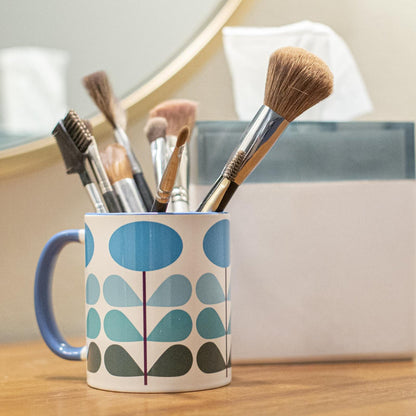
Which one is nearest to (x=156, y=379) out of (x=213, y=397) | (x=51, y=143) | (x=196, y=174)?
(x=213, y=397)

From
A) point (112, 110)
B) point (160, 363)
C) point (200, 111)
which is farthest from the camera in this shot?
point (200, 111)

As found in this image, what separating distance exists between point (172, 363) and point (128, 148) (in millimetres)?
169

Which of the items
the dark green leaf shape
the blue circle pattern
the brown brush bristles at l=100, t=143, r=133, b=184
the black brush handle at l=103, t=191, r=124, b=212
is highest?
the brown brush bristles at l=100, t=143, r=133, b=184

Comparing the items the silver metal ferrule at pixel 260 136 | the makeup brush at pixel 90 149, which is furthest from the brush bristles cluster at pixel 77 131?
the silver metal ferrule at pixel 260 136

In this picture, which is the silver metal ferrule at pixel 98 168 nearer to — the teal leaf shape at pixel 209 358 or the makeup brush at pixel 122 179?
the makeup brush at pixel 122 179

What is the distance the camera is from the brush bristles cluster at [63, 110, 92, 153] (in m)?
0.42

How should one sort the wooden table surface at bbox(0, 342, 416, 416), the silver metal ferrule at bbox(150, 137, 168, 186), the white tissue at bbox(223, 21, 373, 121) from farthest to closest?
the white tissue at bbox(223, 21, 373, 121) < the silver metal ferrule at bbox(150, 137, 168, 186) < the wooden table surface at bbox(0, 342, 416, 416)

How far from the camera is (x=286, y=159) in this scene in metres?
0.46

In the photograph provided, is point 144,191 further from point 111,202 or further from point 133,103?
point 133,103

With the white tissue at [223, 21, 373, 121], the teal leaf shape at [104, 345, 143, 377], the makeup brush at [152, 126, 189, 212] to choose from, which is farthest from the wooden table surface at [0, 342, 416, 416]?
the white tissue at [223, 21, 373, 121]

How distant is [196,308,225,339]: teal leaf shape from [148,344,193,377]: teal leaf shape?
0.02 m

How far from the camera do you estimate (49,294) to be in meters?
0.44

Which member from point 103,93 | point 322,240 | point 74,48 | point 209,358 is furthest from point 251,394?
point 74,48

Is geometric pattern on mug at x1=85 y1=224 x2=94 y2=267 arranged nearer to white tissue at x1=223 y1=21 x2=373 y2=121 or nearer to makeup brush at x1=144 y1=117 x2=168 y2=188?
makeup brush at x1=144 y1=117 x2=168 y2=188
